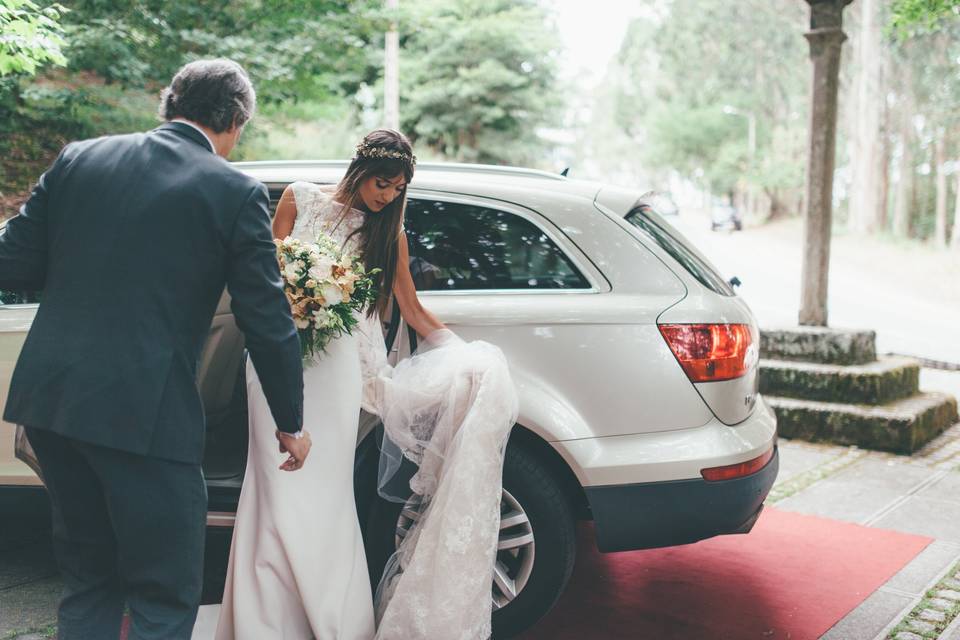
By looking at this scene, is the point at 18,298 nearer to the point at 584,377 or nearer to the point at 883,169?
the point at 584,377

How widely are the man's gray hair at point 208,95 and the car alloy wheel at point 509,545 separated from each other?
5.25ft

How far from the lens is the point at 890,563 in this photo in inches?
176

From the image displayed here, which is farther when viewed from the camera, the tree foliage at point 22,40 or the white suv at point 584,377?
the tree foliage at point 22,40

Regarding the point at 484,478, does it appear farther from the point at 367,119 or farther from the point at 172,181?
the point at 367,119

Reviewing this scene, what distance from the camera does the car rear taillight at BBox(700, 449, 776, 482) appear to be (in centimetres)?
335

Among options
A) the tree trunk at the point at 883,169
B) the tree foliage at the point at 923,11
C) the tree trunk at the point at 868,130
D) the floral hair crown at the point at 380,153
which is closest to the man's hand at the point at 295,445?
the floral hair crown at the point at 380,153

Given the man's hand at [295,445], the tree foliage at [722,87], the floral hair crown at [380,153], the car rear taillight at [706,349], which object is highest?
the tree foliage at [722,87]

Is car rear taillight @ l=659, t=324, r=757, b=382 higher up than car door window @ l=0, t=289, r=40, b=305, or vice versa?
car door window @ l=0, t=289, r=40, b=305

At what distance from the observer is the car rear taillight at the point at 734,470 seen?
132 inches

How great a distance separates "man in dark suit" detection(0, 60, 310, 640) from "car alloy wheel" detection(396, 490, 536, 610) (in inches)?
43.8

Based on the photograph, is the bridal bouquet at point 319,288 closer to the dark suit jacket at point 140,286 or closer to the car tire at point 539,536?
the dark suit jacket at point 140,286

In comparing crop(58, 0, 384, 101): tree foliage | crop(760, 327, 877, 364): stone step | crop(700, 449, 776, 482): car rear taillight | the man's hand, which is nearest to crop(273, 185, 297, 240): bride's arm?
the man's hand

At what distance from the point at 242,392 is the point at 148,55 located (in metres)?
5.90

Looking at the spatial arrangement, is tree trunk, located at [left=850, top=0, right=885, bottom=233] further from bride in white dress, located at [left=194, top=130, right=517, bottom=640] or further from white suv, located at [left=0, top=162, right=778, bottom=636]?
bride in white dress, located at [left=194, top=130, right=517, bottom=640]
